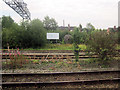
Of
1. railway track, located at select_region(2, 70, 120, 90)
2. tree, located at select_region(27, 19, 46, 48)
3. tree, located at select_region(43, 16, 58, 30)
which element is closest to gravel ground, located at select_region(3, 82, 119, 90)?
railway track, located at select_region(2, 70, 120, 90)

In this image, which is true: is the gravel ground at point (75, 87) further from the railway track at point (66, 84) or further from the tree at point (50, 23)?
the tree at point (50, 23)

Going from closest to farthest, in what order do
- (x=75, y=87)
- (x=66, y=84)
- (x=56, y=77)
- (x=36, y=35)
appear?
1. (x=75, y=87)
2. (x=66, y=84)
3. (x=56, y=77)
4. (x=36, y=35)

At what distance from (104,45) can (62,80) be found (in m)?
4.72

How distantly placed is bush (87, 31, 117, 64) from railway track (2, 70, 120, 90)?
1.77m

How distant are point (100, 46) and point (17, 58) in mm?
6751

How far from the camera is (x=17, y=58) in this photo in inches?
309

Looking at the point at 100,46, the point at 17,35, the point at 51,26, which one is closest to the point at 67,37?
the point at 17,35

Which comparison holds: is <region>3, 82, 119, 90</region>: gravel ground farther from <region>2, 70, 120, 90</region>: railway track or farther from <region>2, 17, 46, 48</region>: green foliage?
<region>2, 17, 46, 48</region>: green foliage

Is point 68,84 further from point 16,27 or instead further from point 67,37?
point 67,37

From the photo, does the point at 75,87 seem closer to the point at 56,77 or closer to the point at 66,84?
the point at 66,84

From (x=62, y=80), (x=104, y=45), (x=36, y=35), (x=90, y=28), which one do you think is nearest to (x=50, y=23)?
(x=90, y=28)

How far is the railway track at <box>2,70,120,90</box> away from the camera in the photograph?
5086mm

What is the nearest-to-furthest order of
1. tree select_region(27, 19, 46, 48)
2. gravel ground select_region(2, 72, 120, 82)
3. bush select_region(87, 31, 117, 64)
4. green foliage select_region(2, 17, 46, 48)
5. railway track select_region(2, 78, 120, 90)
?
railway track select_region(2, 78, 120, 90) → gravel ground select_region(2, 72, 120, 82) → bush select_region(87, 31, 117, 64) → green foliage select_region(2, 17, 46, 48) → tree select_region(27, 19, 46, 48)

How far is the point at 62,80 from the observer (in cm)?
559
